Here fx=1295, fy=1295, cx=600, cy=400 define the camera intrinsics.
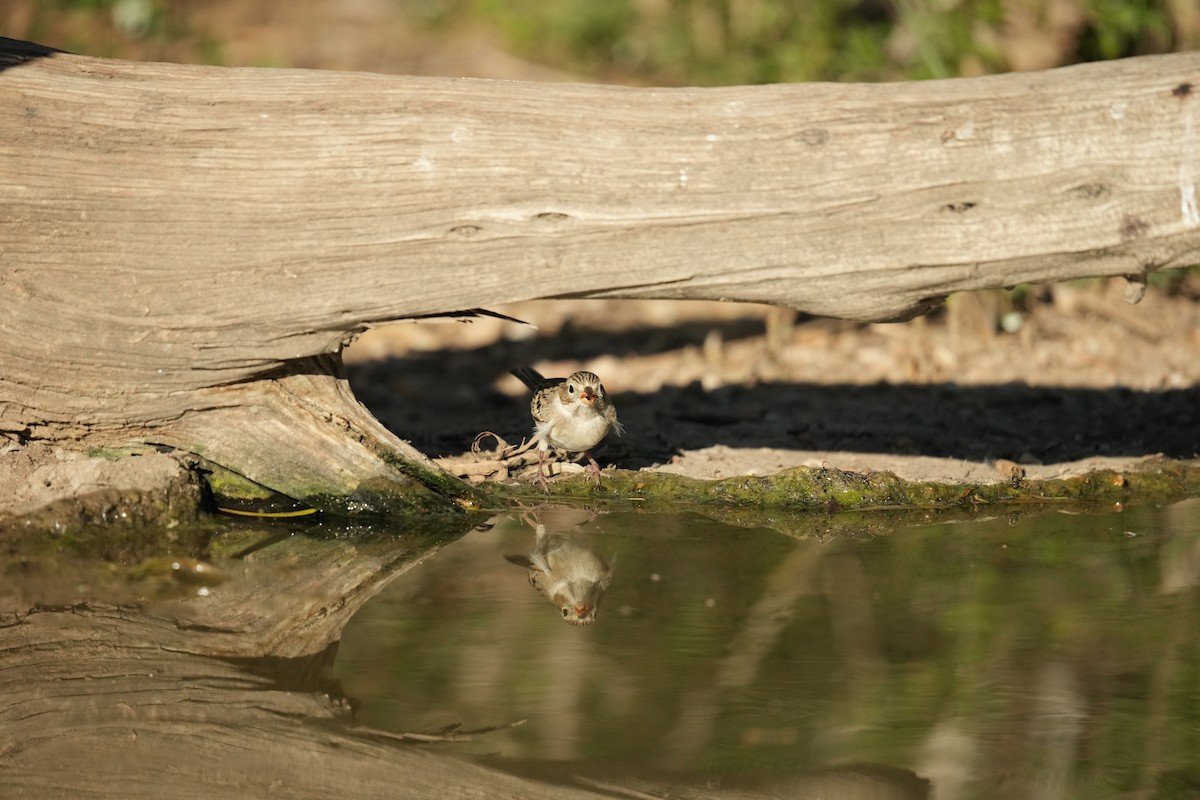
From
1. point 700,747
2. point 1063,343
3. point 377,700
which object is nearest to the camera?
point 700,747

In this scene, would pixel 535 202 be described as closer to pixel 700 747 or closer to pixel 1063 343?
pixel 700 747

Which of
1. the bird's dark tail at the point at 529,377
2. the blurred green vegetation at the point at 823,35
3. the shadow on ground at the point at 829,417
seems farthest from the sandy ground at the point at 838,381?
the blurred green vegetation at the point at 823,35

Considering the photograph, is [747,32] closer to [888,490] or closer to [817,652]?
[888,490]

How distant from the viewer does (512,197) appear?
5039mm

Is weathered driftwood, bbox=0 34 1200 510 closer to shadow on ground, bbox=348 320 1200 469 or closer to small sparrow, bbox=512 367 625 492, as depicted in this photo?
small sparrow, bbox=512 367 625 492

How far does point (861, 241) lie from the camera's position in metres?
4.95

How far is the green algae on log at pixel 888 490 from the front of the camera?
19.7 ft

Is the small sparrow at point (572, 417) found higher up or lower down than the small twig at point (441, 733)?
higher up

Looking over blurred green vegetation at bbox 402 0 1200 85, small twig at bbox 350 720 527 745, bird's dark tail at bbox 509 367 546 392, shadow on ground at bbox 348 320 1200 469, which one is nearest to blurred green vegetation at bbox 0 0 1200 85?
blurred green vegetation at bbox 402 0 1200 85

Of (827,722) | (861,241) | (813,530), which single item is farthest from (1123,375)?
(827,722)

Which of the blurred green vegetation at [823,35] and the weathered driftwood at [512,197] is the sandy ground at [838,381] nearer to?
the weathered driftwood at [512,197]

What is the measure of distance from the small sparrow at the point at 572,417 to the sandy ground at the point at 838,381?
1.12ft

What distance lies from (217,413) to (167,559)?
2.19ft

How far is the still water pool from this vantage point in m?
3.69
